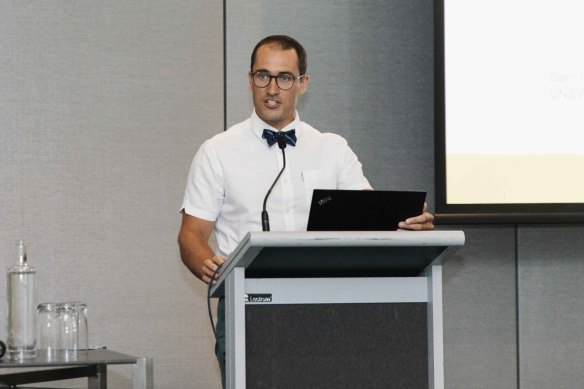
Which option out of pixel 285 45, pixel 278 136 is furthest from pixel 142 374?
pixel 285 45

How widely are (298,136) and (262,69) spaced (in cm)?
27

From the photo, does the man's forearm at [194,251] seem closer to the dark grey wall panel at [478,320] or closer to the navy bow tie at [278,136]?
the navy bow tie at [278,136]

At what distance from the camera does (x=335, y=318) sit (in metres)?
1.98

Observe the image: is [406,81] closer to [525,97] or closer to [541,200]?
[525,97]

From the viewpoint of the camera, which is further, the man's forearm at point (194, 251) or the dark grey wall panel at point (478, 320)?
the dark grey wall panel at point (478, 320)

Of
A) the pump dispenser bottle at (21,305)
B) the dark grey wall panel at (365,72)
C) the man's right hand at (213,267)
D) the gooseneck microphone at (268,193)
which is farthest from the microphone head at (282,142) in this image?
the dark grey wall panel at (365,72)

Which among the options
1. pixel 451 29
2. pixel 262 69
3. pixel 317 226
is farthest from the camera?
pixel 451 29

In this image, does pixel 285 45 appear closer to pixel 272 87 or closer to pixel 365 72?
pixel 272 87

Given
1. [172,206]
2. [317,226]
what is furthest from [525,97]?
[317,226]

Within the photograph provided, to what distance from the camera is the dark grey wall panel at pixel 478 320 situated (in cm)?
389

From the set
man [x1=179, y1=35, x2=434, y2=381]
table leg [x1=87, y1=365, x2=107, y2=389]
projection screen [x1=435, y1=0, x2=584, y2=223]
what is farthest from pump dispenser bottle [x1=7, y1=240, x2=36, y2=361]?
projection screen [x1=435, y1=0, x2=584, y2=223]

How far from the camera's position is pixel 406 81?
3.91 meters

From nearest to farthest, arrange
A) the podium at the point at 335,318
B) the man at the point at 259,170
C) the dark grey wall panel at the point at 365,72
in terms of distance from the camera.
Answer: the podium at the point at 335,318, the man at the point at 259,170, the dark grey wall panel at the point at 365,72

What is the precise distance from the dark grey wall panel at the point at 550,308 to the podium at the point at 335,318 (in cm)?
204
